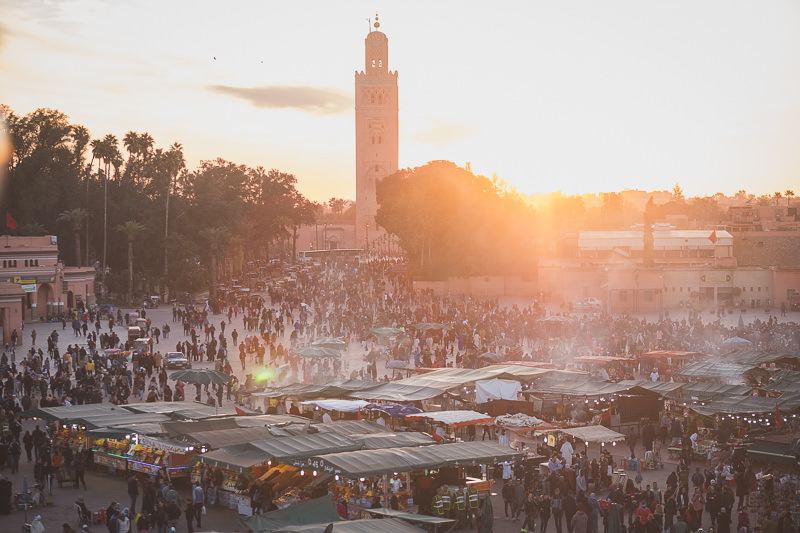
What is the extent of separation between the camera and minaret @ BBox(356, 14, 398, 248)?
382 ft

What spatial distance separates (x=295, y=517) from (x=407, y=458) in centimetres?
326

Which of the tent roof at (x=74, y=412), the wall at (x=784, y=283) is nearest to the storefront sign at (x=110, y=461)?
the tent roof at (x=74, y=412)

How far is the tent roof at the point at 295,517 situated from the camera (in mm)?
12867

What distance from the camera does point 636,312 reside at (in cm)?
5488

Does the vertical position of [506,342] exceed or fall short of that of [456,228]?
it falls short

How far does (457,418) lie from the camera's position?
20.1 meters

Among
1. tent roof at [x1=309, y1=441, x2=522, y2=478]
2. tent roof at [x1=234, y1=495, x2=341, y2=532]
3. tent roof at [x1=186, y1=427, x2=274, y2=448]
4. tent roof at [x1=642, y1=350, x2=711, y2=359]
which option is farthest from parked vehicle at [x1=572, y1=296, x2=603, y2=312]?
tent roof at [x1=234, y1=495, x2=341, y2=532]

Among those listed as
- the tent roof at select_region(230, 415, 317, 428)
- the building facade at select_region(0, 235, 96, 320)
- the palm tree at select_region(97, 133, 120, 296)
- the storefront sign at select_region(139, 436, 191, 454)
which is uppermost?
the palm tree at select_region(97, 133, 120, 296)

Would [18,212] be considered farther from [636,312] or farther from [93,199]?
[636,312]

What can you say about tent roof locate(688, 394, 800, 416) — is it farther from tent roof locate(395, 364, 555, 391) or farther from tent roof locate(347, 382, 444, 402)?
tent roof locate(347, 382, 444, 402)

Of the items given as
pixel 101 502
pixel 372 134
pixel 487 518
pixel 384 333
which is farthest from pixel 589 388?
pixel 372 134

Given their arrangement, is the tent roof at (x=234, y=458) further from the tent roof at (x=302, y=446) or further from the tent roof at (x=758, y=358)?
the tent roof at (x=758, y=358)

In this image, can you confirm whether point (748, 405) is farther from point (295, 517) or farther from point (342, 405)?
point (295, 517)

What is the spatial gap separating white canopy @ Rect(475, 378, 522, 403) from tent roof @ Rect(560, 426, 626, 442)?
364 cm
